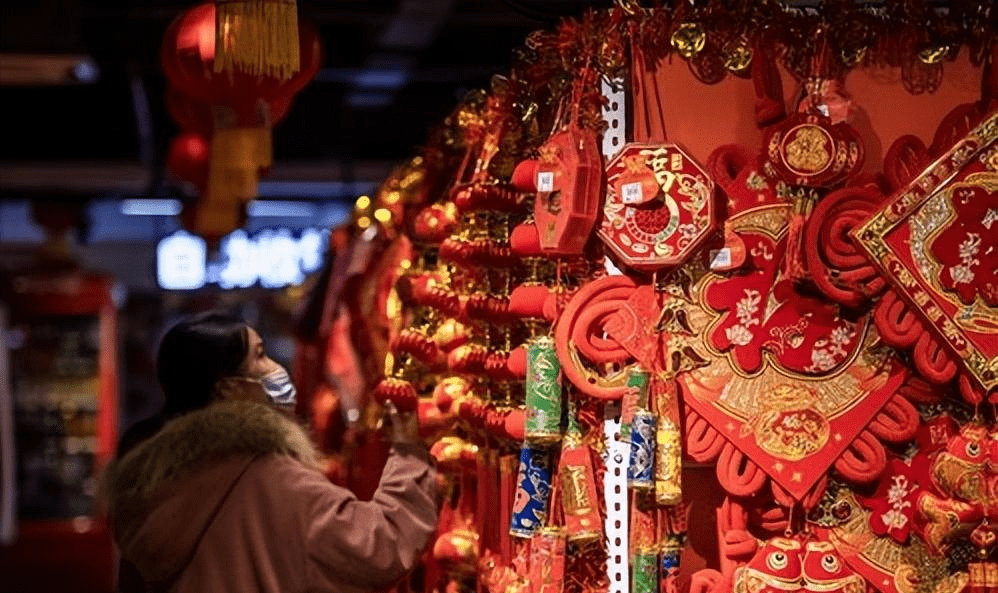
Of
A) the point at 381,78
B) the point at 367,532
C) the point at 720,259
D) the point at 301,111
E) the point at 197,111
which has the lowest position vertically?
the point at 367,532

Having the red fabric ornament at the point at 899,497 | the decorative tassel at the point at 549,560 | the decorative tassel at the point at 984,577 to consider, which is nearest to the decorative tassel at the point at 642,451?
the decorative tassel at the point at 549,560

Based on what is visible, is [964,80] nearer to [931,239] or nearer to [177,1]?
[931,239]

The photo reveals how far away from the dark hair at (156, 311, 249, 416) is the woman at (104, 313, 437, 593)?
0.67ft

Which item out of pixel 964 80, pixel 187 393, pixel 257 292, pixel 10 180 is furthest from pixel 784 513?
pixel 257 292

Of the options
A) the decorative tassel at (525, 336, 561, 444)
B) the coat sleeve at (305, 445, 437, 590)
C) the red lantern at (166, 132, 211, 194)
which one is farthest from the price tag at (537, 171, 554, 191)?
the red lantern at (166, 132, 211, 194)

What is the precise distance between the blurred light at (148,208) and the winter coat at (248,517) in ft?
30.2

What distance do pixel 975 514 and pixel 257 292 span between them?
1024cm

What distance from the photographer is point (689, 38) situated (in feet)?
11.1

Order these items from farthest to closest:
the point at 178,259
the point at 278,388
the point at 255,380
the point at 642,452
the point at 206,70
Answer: the point at 178,259 → the point at 206,70 → the point at 278,388 → the point at 255,380 → the point at 642,452

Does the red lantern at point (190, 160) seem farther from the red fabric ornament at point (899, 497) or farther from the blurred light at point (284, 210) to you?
the blurred light at point (284, 210)

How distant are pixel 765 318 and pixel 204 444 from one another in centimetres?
134

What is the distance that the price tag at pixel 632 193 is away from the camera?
10.9 ft

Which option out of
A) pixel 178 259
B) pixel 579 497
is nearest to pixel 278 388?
pixel 579 497

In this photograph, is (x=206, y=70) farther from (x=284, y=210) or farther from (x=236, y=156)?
(x=284, y=210)
